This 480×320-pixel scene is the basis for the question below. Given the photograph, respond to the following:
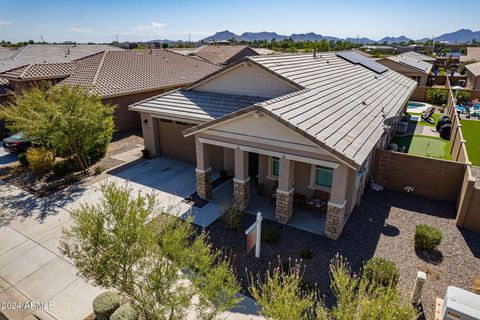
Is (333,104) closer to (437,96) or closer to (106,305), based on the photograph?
(106,305)

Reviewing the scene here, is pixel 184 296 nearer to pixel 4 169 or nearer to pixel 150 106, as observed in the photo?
pixel 150 106

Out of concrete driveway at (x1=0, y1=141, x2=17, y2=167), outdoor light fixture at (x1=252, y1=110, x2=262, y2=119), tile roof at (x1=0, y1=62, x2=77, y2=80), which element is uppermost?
tile roof at (x1=0, y1=62, x2=77, y2=80)

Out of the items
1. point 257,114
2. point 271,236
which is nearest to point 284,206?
point 271,236

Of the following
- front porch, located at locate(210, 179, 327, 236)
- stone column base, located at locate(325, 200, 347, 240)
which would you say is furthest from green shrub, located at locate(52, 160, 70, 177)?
stone column base, located at locate(325, 200, 347, 240)

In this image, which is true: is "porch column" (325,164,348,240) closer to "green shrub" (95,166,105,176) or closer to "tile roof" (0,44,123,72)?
"green shrub" (95,166,105,176)

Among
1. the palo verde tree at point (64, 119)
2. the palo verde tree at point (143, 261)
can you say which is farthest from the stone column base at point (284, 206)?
the palo verde tree at point (64, 119)

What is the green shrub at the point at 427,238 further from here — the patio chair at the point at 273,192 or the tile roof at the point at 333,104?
the patio chair at the point at 273,192
